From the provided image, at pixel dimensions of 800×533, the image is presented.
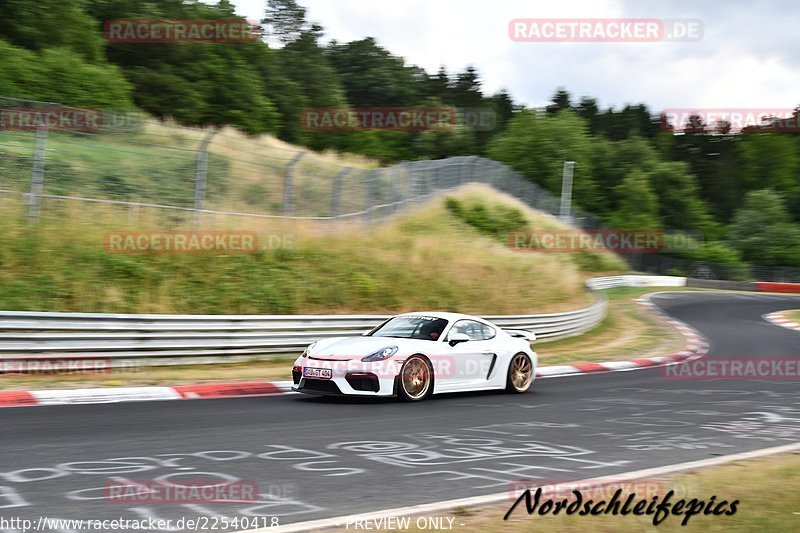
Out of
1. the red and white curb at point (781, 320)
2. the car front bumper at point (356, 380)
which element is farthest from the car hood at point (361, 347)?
the red and white curb at point (781, 320)

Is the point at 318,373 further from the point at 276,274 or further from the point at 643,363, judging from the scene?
the point at 643,363

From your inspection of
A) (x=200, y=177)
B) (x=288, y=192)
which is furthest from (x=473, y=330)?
(x=288, y=192)

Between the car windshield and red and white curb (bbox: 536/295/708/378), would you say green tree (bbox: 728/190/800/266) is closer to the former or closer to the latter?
red and white curb (bbox: 536/295/708/378)

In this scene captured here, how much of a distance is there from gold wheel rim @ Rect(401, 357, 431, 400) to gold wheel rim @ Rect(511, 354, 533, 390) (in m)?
1.81

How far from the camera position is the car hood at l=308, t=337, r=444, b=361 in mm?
10680

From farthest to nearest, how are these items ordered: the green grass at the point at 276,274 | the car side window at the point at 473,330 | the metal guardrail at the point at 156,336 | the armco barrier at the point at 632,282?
1. the armco barrier at the point at 632,282
2. the green grass at the point at 276,274
3. the metal guardrail at the point at 156,336
4. the car side window at the point at 473,330

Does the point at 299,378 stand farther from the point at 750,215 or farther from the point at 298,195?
the point at 750,215

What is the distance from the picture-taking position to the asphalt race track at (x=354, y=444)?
564 cm

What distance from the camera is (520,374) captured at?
12719mm

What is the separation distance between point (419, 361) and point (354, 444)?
3446mm

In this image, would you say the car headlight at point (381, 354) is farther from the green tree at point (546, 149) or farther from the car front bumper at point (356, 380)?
the green tree at point (546, 149)

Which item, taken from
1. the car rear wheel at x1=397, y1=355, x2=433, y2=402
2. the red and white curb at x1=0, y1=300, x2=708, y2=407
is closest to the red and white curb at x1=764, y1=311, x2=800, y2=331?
the red and white curb at x1=0, y1=300, x2=708, y2=407


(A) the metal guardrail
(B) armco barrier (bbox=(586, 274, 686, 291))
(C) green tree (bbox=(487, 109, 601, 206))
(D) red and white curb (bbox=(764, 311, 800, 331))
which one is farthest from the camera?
(C) green tree (bbox=(487, 109, 601, 206))

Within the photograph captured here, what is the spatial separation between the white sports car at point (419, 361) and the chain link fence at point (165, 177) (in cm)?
643
